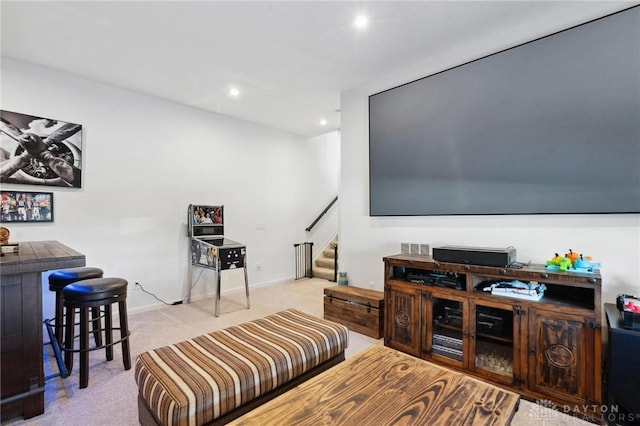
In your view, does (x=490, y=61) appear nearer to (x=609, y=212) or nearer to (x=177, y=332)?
(x=609, y=212)

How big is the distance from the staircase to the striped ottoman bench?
3.65 m

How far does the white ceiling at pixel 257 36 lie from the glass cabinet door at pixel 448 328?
2336mm

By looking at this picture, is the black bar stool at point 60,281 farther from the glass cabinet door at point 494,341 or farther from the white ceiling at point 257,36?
the glass cabinet door at point 494,341

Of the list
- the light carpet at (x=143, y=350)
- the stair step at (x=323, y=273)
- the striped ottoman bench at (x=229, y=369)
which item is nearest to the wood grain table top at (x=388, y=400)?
the striped ottoman bench at (x=229, y=369)

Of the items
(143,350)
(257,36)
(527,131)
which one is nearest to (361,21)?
(257,36)

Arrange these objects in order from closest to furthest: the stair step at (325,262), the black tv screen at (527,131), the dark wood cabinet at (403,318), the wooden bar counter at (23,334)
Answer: the wooden bar counter at (23,334) → the black tv screen at (527,131) → the dark wood cabinet at (403,318) → the stair step at (325,262)

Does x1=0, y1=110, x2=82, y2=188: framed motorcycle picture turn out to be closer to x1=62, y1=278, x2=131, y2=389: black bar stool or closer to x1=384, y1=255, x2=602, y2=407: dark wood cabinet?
x1=62, y1=278, x2=131, y2=389: black bar stool

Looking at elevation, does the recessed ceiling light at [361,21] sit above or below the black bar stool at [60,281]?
above

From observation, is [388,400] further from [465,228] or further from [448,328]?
[465,228]

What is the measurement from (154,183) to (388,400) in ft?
13.0

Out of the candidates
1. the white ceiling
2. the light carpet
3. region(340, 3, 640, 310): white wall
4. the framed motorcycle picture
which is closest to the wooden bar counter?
the light carpet

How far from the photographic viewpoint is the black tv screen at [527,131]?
2.10 m

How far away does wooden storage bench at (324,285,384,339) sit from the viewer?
3.01 m

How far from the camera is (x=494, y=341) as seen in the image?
7.34 feet
